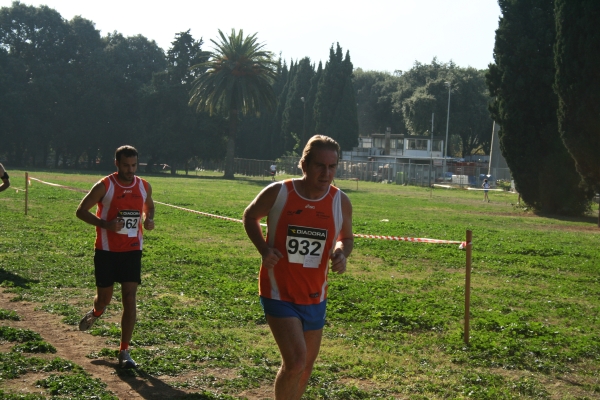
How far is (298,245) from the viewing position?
4828 mm

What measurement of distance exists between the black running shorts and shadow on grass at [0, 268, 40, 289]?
4.08m

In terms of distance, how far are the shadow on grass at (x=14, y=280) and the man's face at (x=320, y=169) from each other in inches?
281

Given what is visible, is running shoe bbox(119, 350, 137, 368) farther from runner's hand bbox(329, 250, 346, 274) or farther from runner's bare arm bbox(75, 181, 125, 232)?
runner's hand bbox(329, 250, 346, 274)

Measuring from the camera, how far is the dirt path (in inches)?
241

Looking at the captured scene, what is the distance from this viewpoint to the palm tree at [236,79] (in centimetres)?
6919

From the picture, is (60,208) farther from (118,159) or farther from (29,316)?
(118,159)

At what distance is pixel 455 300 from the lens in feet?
35.3

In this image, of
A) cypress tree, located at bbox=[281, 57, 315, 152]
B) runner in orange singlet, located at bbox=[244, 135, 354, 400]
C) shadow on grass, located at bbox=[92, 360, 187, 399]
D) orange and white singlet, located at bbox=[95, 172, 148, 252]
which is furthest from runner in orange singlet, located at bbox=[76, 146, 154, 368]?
cypress tree, located at bbox=[281, 57, 315, 152]

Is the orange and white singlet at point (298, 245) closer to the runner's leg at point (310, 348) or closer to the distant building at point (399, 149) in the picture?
the runner's leg at point (310, 348)

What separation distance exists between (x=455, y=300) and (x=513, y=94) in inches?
936

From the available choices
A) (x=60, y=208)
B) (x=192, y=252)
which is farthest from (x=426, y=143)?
(x=192, y=252)

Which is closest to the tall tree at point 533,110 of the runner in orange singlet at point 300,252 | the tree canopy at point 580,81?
the tree canopy at point 580,81

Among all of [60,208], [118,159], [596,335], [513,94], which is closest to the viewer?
[118,159]

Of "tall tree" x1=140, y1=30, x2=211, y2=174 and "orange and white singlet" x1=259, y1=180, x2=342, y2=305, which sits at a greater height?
"tall tree" x1=140, y1=30, x2=211, y2=174
